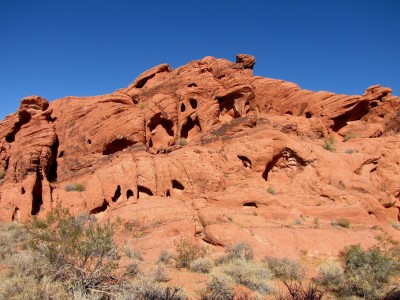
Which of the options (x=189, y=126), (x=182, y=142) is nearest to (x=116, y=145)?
(x=182, y=142)

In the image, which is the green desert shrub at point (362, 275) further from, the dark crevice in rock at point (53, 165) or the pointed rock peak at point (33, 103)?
the pointed rock peak at point (33, 103)

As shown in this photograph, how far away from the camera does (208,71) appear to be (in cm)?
2777

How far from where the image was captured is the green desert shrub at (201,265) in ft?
34.9

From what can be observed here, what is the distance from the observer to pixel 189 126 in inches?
992

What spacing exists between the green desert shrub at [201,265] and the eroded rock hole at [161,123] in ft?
51.4

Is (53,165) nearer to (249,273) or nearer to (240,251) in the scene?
(240,251)

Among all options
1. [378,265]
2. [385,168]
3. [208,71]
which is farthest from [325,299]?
[208,71]

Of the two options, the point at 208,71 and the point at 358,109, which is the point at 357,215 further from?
the point at 208,71

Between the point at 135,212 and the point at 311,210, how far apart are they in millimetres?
8947

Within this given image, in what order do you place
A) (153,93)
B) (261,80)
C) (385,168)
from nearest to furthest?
(385,168)
(153,93)
(261,80)

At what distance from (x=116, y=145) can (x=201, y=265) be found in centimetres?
1355

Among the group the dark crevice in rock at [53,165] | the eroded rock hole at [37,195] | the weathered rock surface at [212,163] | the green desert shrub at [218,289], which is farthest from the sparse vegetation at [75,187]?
the green desert shrub at [218,289]

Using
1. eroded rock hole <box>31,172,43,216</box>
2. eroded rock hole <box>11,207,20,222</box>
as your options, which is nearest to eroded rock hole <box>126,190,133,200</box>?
eroded rock hole <box>31,172,43,216</box>

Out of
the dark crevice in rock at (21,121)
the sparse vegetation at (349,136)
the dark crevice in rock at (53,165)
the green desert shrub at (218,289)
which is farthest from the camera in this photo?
the sparse vegetation at (349,136)
